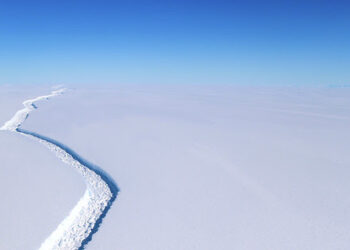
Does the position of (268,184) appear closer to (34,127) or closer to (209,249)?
Result: (209,249)

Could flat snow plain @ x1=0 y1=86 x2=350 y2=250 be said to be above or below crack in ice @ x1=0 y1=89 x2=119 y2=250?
above

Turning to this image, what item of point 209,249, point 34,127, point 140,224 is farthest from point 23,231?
point 34,127

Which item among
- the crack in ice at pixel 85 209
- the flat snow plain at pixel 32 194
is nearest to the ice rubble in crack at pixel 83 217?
the crack in ice at pixel 85 209

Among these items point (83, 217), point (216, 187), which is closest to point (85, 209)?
point (83, 217)

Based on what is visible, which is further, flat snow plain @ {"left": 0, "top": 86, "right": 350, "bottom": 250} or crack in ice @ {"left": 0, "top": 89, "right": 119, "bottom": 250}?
flat snow plain @ {"left": 0, "top": 86, "right": 350, "bottom": 250}

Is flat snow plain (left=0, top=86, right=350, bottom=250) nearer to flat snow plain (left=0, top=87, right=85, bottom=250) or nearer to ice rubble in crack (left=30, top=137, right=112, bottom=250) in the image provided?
flat snow plain (left=0, top=87, right=85, bottom=250)

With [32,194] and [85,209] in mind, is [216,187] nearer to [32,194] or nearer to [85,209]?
[85,209]

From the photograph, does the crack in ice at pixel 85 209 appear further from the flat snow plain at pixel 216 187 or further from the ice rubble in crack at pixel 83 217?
the flat snow plain at pixel 216 187

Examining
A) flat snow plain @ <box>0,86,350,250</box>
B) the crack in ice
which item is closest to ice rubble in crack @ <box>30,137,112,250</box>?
the crack in ice

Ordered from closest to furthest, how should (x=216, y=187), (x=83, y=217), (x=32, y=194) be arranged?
(x=83, y=217), (x=32, y=194), (x=216, y=187)
